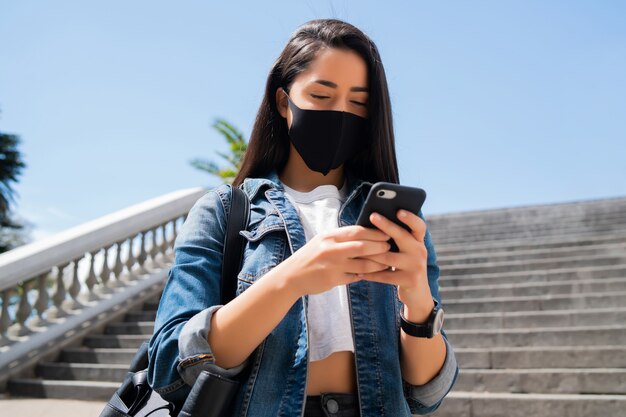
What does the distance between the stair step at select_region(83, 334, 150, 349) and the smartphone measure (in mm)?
4678

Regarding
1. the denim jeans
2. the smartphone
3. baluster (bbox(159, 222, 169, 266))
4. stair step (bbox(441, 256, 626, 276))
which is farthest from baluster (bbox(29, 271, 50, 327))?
the smartphone

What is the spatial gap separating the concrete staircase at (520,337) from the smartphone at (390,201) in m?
2.95

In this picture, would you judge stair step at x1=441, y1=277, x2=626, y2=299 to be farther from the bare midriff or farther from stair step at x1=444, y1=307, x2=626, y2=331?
the bare midriff

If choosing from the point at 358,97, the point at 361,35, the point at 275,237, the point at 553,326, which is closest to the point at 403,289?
the point at 275,237

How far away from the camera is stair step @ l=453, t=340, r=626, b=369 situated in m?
3.98

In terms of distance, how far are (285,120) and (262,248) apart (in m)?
0.48

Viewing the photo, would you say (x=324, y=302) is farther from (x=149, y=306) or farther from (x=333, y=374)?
(x=149, y=306)

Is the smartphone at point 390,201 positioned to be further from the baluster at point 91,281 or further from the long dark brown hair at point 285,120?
the baluster at point 91,281

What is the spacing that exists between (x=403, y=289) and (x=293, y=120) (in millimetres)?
597

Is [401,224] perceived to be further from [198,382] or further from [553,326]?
[553,326]

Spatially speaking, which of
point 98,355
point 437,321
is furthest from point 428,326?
point 98,355

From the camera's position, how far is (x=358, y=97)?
1.52m

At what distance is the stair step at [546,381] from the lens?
3.74m

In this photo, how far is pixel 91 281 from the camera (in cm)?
620
